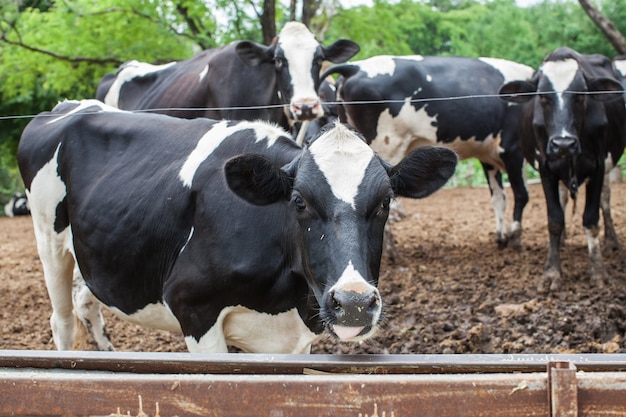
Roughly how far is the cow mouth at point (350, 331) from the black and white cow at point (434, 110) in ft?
20.3

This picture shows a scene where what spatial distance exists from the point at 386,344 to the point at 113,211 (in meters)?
2.42

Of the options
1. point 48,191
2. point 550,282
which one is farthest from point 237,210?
point 550,282

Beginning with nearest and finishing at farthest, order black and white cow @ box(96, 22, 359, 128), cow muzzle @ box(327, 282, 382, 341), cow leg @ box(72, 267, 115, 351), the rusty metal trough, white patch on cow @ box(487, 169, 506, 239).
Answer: the rusty metal trough, cow muzzle @ box(327, 282, 382, 341), cow leg @ box(72, 267, 115, 351), black and white cow @ box(96, 22, 359, 128), white patch on cow @ box(487, 169, 506, 239)

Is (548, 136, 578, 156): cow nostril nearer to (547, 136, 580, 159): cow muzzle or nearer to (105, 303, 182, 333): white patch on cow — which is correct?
(547, 136, 580, 159): cow muzzle

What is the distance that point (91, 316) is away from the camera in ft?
18.7

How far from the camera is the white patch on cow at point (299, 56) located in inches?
314

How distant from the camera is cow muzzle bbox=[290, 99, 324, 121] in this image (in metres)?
7.50

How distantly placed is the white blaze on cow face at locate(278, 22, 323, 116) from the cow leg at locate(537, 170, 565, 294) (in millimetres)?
2473

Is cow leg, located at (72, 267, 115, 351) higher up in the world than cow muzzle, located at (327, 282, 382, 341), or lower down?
lower down

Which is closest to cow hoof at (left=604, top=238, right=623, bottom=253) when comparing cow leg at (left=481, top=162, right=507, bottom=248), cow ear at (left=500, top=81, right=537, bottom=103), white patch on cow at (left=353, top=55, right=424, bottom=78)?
cow leg at (left=481, top=162, right=507, bottom=248)

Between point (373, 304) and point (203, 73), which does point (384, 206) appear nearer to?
point (373, 304)

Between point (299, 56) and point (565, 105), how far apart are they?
8.87 ft

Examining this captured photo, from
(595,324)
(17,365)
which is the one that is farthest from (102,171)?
(595,324)

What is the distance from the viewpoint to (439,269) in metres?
8.66
